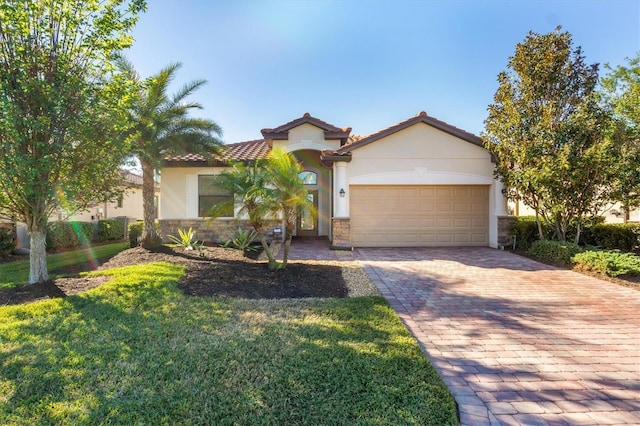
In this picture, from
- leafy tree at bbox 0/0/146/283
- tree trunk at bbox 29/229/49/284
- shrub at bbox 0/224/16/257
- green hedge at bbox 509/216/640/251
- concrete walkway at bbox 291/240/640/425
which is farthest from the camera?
green hedge at bbox 509/216/640/251

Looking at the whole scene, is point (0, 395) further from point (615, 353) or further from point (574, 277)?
point (574, 277)

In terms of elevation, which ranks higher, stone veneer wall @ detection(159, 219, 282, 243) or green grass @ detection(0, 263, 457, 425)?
stone veneer wall @ detection(159, 219, 282, 243)

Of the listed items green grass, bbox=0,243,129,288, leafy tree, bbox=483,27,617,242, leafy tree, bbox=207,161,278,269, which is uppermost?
leafy tree, bbox=483,27,617,242

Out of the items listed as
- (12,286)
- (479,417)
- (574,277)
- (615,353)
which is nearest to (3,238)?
(12,286)

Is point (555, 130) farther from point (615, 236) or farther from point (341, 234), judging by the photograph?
point (341, 234)

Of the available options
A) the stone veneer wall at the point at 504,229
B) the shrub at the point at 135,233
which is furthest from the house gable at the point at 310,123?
the stone veneer wall at the point at 504,229

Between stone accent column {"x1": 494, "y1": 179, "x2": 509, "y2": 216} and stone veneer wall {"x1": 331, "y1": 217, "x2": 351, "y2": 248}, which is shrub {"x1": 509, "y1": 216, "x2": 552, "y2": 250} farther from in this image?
stone veneer wall {"x1": 331, "y1": 217, "x2": 351, "y2": 248}

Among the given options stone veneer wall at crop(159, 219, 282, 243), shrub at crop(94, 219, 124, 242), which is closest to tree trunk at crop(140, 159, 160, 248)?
stone veneer wall at crop(159, 219, 282, 243)

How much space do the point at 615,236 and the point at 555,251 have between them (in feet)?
14.4

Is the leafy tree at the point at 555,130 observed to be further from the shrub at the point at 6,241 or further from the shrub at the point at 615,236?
the shrub at the point at 6,241

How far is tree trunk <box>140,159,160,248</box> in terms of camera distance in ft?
37.8

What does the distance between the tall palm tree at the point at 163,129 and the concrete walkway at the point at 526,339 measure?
27.3ft

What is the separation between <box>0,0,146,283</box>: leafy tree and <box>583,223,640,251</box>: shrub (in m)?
16.3

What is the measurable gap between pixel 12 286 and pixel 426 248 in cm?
1278
